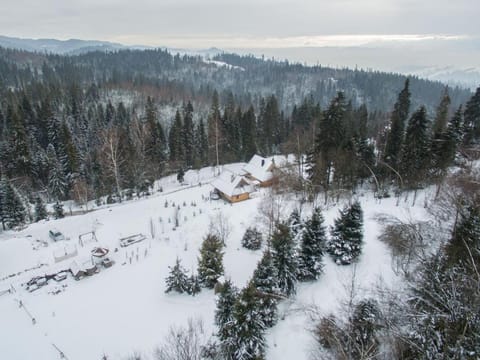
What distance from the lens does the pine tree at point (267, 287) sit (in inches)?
583

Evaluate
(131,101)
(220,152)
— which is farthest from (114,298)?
(131,101)

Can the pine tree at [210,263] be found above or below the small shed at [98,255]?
above

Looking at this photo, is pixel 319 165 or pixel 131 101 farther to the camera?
pixel 131 101

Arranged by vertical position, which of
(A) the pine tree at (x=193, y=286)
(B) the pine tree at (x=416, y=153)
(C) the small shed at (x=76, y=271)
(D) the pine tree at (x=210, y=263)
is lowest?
(C) the small shed at (x=76, y=271)

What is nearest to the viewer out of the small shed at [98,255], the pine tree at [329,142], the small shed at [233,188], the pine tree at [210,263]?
the pine tree at [210,263]

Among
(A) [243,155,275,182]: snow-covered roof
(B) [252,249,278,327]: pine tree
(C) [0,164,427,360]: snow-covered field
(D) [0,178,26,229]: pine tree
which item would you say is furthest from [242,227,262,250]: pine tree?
(D) [0,178,26,229]: pine tree

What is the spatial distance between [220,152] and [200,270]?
35915 mm

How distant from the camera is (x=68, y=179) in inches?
1729

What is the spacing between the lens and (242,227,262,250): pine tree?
22.6 meters

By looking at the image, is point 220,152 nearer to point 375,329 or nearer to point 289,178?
point 289,178

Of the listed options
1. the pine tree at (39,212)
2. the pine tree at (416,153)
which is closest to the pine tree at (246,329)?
the pine tree at (416,153)

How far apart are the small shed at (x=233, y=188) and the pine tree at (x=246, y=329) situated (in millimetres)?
21068

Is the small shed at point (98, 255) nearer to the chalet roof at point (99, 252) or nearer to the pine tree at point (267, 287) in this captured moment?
the chalet roof at point (99, 252)

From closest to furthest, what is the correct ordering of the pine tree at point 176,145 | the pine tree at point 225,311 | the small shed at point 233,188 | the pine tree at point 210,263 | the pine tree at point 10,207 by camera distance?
the pine tree at point 225,311 → the pine tree at point 210,263 → the pine tree at point 10,207 → the small shed at point 233,188 → the pine tree at point 176,145
